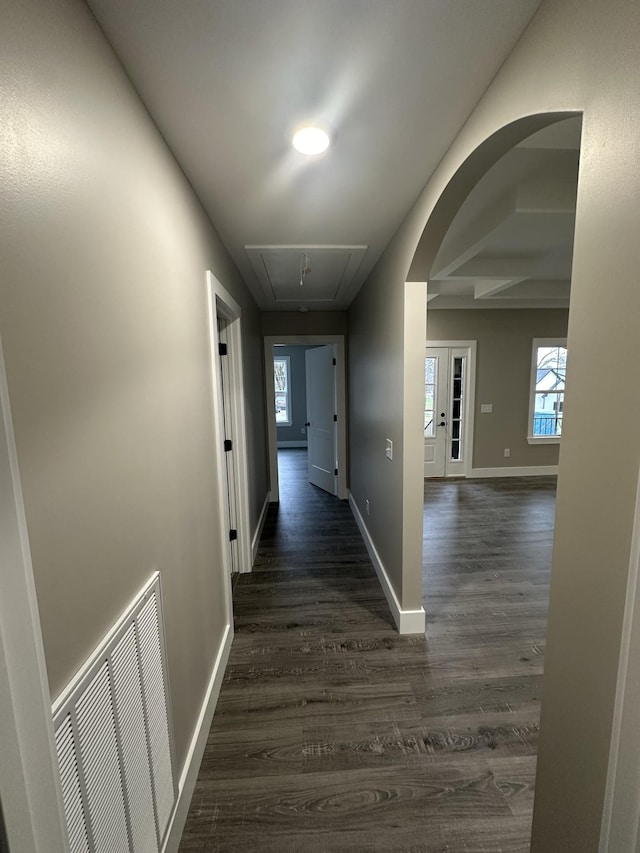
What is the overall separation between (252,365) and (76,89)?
109 inches

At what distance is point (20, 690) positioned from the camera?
518mm

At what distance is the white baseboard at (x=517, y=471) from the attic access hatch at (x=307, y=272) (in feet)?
11.1

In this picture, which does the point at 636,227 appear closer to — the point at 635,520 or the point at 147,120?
the point at 635,520

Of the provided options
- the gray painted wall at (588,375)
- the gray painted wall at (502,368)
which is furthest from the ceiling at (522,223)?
the gray painted wall at (502,368)

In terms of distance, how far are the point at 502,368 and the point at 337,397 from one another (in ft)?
8.92

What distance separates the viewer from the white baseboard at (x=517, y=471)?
5406 mm

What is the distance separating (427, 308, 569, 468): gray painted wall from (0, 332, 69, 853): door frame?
17.3 ft

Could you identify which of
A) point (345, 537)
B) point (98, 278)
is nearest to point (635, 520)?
point (98, 278)

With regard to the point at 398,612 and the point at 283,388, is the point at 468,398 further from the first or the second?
the point at 283,388

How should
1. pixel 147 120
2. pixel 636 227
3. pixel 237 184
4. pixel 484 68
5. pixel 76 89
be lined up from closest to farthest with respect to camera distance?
pixel 636 227, pixel 76 89, pixel 484 68, pixel 147 120, pixel 237 184

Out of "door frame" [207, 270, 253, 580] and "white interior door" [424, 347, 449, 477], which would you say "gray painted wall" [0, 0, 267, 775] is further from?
"white interior door" [424, 347, 449, 477]

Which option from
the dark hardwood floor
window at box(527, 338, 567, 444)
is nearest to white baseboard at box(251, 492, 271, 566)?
the dark hardwood floor

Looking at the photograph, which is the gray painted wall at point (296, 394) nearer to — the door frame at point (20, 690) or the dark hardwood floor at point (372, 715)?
the dark hardwood floor at point (372, 715)

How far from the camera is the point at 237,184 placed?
1.53m
